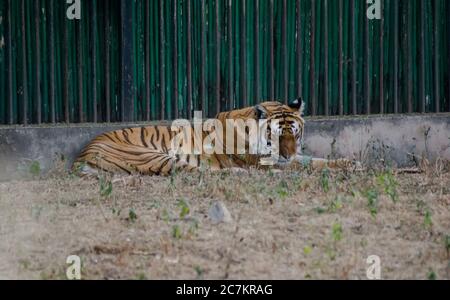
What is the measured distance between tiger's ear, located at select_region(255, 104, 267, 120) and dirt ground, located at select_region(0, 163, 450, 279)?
3.73 ft

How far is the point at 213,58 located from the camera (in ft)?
32.8

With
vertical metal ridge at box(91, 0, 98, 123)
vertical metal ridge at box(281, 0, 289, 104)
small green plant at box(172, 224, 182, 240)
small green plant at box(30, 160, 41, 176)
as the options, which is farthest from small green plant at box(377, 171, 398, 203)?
vertical metal ridge at box(91, 0, 98, 123)

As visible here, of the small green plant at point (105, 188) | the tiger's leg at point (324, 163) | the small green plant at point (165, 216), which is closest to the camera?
the small green plant at point (165, 216)

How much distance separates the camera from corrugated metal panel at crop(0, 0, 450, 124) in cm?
974

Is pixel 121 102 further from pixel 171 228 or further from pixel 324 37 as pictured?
pixel 171 228

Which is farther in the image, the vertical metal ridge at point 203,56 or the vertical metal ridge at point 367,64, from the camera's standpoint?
the vertical metal ridge at point 367,64

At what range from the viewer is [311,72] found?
33.2 ft

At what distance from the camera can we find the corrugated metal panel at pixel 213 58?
384 inches

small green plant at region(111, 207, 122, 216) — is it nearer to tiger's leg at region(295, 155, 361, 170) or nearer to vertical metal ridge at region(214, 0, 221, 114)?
tiger's leg at region(295, 155, 361, 170)

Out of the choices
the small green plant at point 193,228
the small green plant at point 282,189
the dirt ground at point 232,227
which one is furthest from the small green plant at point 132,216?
the small green plant at point 282,189

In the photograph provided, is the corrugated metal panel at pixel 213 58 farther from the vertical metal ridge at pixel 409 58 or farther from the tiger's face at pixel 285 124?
the tiger's face at pixel 285 124
